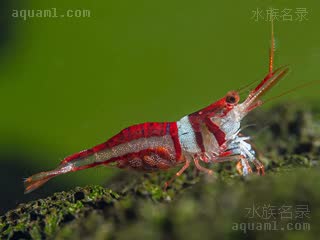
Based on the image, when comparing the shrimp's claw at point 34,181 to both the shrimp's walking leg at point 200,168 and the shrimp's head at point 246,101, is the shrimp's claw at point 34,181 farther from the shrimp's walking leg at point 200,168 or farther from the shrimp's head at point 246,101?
the shrimp's head at point 246,101

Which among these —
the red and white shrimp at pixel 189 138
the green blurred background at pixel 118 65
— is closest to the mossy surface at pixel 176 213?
the red and white shrimp at pixel 189 138

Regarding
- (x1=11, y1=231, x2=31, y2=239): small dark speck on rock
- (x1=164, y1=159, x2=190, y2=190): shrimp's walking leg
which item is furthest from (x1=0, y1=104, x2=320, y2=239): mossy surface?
(x1=164, y1=159, x2=190, y2=190): shrimp's walking leg

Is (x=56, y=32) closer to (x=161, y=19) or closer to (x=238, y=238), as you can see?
(x=161, y=19)

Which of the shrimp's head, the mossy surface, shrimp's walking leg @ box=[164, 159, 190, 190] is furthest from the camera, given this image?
the shrimp's head

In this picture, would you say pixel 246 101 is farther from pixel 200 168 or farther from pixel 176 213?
pixel 176 213

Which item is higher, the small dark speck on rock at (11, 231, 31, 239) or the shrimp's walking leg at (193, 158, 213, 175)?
the shrimp's walking leg at (193, 158, 213, 175)

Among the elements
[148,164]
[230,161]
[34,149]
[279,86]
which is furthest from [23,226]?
[279,86]

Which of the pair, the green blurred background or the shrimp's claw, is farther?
the green blurred background

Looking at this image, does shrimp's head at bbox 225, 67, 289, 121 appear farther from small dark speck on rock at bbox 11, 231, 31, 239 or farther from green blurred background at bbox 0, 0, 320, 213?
small dark speck on rock at bbox 11, 231, 31, 239
